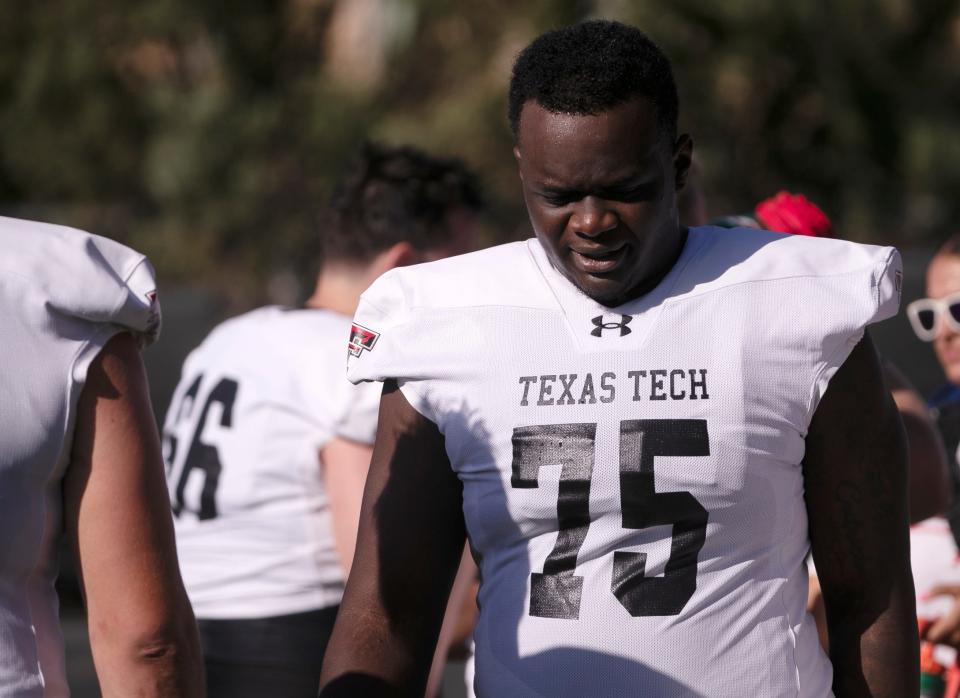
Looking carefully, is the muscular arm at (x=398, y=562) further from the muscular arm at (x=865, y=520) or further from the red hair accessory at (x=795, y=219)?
the red hair accessory at (x=795, y=219)

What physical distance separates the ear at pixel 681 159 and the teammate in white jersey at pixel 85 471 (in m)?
0.79

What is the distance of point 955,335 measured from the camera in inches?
140

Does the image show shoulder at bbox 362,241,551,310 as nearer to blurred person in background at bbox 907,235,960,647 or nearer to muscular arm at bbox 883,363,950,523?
muscular arm at bbox 883,363,950,523

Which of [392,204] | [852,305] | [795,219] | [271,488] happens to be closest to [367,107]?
[392,204]

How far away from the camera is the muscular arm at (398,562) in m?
2.02

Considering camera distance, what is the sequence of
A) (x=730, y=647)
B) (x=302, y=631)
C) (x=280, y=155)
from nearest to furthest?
Result: 1. (x=730, y=647)
2. (x=302, y=631)
3. (x=280, y=155)

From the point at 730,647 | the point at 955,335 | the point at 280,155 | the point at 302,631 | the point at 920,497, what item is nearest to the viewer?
the point at 730,647

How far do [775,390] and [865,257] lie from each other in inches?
9.7

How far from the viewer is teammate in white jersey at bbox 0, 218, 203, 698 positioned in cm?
181

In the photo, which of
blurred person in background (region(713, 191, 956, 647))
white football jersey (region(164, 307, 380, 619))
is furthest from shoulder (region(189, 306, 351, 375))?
blurred person in background (region(713, 191, 956, 647))

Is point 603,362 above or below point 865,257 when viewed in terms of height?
below

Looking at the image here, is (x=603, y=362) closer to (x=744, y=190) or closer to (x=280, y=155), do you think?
(x=744, y=190)

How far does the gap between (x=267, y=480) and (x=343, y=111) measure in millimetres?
11265

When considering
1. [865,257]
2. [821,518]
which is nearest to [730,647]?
[821,518]
